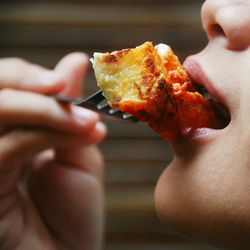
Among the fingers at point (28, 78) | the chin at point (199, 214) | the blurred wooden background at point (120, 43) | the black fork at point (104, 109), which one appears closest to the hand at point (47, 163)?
the fingers at point (28, 78)

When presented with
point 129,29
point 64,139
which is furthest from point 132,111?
point 129,29

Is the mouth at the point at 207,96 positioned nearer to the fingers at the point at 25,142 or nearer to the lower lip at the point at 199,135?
the lower lip at the point at 199,135

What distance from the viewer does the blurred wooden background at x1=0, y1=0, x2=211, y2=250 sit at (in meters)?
2.54

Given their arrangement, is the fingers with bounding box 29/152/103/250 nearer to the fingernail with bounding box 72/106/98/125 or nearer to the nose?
the fingernail with bounding box 72/106/98/125

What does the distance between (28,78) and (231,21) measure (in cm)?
50

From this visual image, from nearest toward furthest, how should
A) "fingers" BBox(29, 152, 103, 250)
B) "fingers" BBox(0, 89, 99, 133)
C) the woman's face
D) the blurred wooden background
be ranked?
the woman's face, "fingers" BBox(0, 89, 99, 133), "fingers" BBox(29, 152, 103, 250), the blurred wooden background

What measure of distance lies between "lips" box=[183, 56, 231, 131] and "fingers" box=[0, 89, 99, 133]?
0.29m

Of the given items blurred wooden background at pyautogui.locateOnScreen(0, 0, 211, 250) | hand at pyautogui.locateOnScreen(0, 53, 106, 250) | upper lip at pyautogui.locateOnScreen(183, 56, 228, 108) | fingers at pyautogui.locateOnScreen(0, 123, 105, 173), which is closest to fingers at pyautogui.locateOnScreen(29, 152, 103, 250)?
hand at pyautogui.locateOnScreen(0, 53, 106, 250)

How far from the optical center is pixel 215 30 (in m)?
0.82

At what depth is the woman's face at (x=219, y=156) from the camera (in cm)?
73

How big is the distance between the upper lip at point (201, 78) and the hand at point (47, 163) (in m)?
0.29

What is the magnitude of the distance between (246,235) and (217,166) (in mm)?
106

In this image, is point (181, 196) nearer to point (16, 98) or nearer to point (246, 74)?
point (246, 74)

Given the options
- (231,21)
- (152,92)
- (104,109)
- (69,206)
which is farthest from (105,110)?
(69,206)
